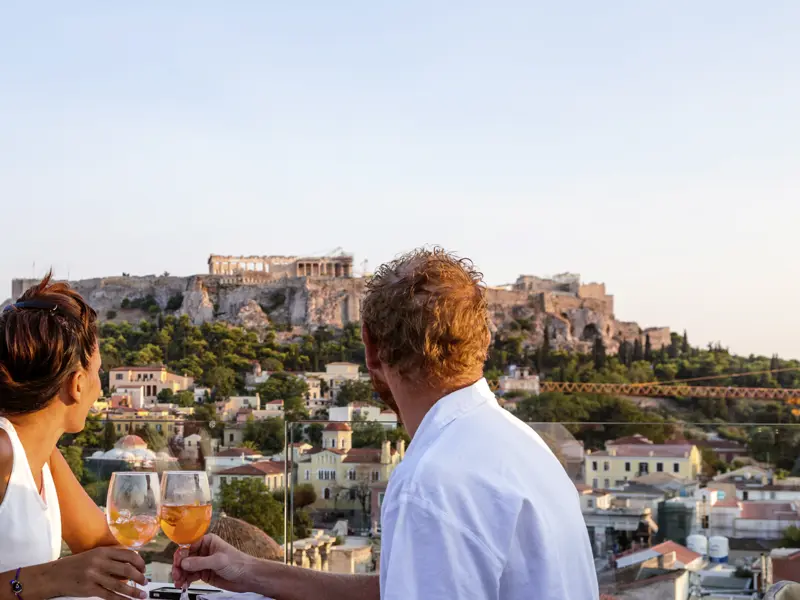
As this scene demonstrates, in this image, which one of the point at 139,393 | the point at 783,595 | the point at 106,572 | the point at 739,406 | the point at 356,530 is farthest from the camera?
the point at 739,406

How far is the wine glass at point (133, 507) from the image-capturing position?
3.41 ft

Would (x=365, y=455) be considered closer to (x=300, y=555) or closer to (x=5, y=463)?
(x=300, y=555)

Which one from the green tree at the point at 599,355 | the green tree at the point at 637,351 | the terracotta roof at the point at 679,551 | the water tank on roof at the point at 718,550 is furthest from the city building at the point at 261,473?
the green tree at the point at 637,351

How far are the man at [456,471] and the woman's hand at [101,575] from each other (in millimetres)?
293

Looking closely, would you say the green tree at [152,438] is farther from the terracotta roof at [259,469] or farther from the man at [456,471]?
the man at [456,471]

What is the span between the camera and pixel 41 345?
1085 mm

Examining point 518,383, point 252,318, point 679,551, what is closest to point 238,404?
point 518,383

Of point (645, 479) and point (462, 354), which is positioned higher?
point (462, 354)

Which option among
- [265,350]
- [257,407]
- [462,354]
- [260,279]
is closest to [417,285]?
[462,354]

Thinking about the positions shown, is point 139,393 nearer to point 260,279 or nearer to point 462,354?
point 260,279

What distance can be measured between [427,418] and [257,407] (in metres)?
36.8

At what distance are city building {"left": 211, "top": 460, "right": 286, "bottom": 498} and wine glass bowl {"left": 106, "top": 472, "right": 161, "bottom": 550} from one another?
1.23 meters

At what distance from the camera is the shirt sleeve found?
0.67 metres

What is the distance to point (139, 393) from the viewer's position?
36531 mm
